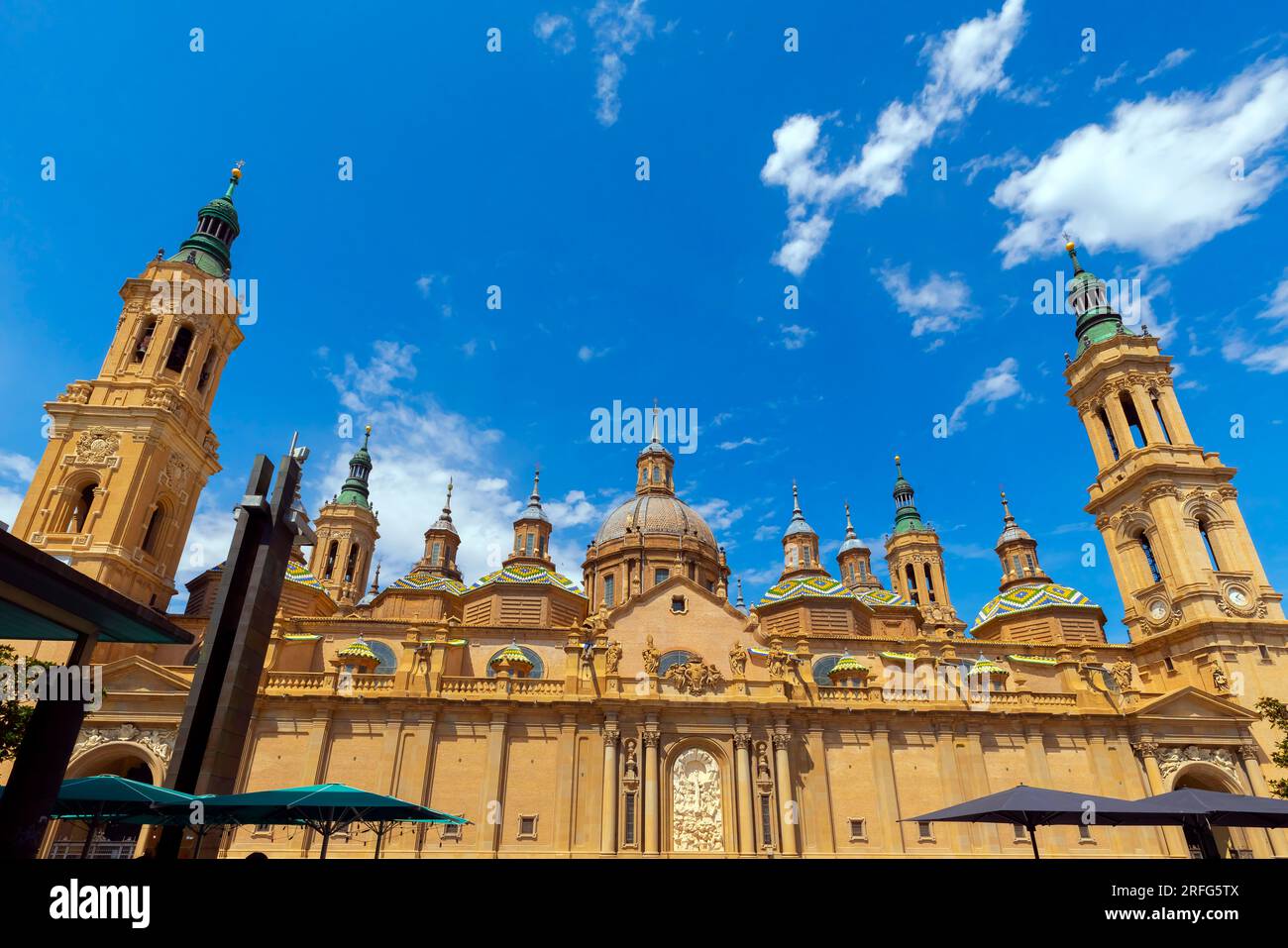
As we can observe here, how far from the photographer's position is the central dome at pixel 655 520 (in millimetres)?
59625

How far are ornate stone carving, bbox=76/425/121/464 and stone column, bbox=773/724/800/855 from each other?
39.6 m

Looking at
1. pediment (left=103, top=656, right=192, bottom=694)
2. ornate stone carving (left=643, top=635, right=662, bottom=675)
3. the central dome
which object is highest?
→ the central dome

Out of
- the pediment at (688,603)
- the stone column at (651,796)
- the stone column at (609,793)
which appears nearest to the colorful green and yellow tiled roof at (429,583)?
the pediment at (688,603)

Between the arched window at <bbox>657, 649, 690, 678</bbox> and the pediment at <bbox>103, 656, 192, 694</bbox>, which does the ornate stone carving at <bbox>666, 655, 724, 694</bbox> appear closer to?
the arched window at <bbox>657, 649, 690, 678</bbox>

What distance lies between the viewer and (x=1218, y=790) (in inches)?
1390

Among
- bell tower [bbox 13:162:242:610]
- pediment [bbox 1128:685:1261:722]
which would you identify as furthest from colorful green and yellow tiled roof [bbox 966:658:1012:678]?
bell tower [bbox 13:162:242:610]

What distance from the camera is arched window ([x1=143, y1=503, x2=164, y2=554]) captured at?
40.6m

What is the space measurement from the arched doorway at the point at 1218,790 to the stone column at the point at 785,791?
19.5 metres

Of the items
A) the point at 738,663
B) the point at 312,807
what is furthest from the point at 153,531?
the point at 738,663

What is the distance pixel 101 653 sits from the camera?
37.1 meters

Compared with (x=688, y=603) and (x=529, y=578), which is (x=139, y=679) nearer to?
(x=529, y=578)
